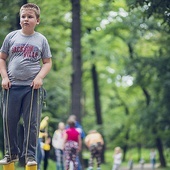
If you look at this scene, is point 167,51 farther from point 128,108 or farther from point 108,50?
point 128,108

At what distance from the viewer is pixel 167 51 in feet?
95.1

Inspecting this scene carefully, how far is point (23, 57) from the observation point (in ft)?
22.4

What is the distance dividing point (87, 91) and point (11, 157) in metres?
50.1

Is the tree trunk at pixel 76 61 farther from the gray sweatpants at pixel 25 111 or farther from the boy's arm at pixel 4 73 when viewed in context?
the gray sweatpants at pixel 25 111

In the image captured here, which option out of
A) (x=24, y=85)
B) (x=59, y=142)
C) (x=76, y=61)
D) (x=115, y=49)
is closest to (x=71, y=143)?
(x=59, y=142)

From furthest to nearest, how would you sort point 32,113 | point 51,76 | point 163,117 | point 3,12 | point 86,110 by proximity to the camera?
point 86,110, point 163,117, point 51,76, point 3,12, point 32,113

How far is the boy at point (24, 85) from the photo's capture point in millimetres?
6723

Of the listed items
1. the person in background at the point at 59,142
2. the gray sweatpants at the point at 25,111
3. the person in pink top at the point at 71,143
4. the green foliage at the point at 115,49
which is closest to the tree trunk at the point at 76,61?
the green foliage at the point at 115,49

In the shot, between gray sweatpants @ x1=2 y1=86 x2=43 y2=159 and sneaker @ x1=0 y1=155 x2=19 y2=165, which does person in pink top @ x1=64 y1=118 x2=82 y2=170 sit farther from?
gray sweatpants @ x1=2 y1=86 x2=43 y2=159

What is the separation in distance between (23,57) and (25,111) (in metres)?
0.64

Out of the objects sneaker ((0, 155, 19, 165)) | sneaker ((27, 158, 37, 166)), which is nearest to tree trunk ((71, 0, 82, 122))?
sneaker ((0, 155, 19, 165))

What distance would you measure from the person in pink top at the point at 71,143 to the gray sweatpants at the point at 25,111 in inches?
395

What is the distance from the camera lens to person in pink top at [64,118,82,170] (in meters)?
16.9

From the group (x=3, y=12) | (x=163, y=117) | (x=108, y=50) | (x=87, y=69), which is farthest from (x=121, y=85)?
(x=3, y=12)
